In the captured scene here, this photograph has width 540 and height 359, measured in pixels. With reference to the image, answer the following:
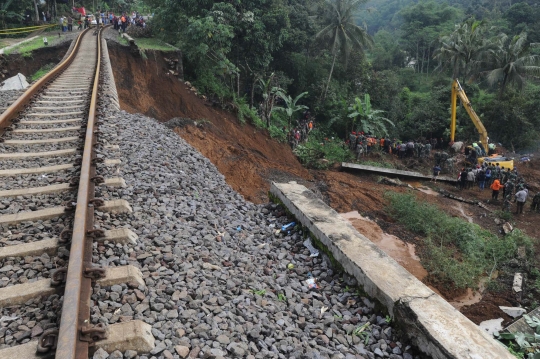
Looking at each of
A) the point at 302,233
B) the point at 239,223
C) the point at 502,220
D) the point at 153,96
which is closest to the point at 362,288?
the point at 302,233

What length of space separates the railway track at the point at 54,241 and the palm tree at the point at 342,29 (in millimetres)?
21842

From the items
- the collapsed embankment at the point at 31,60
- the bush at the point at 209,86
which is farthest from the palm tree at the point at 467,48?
the collapsed embankment at the point at 31,60

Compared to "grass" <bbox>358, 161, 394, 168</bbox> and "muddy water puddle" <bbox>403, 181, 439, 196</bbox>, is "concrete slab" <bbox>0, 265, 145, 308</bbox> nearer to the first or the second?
"muddy water puddle" <bbox>403, 181, 439, 196</bbox>

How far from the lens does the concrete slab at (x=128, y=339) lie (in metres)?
2.45

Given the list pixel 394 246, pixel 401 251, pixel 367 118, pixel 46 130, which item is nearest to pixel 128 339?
pixel 46 130

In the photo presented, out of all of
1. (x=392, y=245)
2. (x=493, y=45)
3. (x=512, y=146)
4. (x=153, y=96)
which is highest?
(x=493, y=45)

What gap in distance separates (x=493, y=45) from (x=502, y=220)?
20127 millimetres

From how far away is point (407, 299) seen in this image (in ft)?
10.3

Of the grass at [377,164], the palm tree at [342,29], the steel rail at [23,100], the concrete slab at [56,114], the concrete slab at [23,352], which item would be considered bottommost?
the grass at [377,164]

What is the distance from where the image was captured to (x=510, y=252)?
34.7 ft

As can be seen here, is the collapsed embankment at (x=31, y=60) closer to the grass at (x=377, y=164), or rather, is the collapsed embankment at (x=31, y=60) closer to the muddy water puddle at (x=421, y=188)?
the grass at (x=377, y=164)

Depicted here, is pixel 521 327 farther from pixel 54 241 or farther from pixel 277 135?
pixel 277 135

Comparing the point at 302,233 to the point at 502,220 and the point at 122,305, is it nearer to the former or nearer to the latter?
the point at 122,305

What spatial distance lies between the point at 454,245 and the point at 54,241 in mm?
10111
